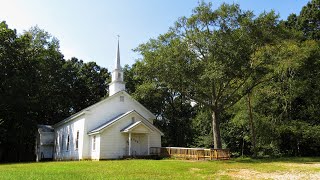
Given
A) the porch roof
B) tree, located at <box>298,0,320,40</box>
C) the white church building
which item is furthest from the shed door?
tree, located at <box>298,0,320,40</box>

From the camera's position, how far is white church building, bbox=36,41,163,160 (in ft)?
109

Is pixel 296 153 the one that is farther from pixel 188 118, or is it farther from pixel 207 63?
pixel 188 118

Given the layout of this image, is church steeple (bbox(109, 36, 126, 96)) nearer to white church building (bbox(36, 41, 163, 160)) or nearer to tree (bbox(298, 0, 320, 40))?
white church building (bbox(36, 41, 163, 160))

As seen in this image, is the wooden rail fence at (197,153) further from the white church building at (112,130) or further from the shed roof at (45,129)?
the shed roof at (45,129)

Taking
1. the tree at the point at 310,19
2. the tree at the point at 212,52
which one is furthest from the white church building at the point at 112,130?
the tree at the point at 310,19

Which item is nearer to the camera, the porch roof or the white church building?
the porch roof

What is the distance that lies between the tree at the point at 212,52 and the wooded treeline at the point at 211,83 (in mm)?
84

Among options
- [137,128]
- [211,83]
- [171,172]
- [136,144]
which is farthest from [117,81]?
[171,172]

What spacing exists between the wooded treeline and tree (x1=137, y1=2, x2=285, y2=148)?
84 millimetres

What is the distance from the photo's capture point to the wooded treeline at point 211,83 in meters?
28.2

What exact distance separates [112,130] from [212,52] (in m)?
12.6

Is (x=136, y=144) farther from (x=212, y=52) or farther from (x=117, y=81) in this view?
(x=212, y=52)

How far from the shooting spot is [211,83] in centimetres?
2981

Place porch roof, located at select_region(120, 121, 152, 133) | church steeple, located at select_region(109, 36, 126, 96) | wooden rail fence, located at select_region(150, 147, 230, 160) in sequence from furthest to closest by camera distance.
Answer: church steeple, located at select_region(109, 36, 126, 96) < porch roof, located at select_region(120, 121, 152, 133) < wooden rail fence, located at select_region(150, 147, 230, 160)
